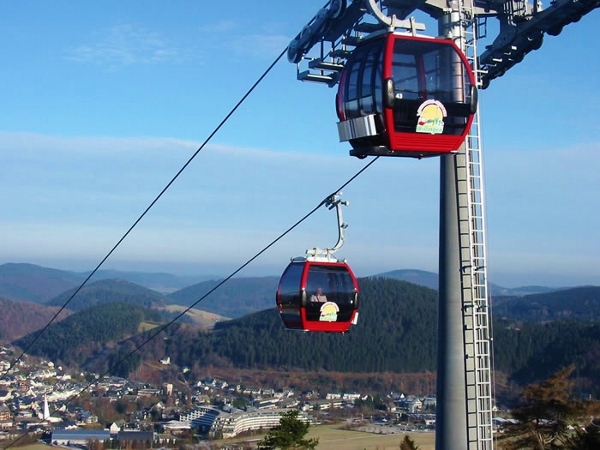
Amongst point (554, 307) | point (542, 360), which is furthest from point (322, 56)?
point (554, 307)

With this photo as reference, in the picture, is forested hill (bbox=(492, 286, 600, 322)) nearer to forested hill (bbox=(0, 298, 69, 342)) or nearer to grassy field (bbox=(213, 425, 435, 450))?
grassy field (bbox=(213, 425, 435, 450))


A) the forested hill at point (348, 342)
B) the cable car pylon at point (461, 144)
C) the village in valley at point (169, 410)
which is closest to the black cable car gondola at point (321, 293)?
the cable car pylon at point (461, 144)

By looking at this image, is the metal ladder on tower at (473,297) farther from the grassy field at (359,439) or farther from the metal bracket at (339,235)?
the grassy field at (359,439)

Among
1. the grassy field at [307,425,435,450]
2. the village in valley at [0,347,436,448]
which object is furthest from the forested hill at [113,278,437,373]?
the grassy field at [307,425,435,450]

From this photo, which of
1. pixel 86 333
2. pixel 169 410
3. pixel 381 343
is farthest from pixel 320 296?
pixel 86 333

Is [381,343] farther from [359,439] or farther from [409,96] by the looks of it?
[409,96]

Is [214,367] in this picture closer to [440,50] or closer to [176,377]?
[176,377]
